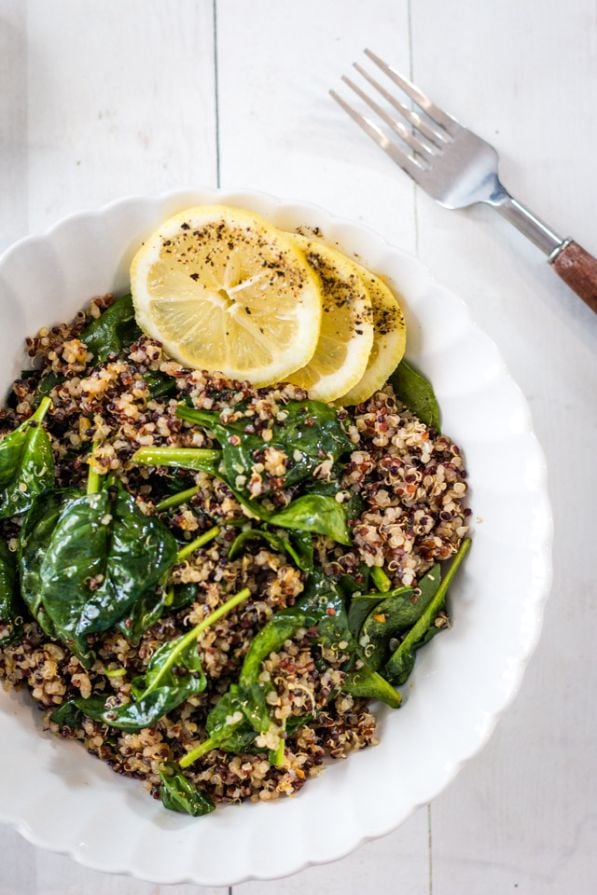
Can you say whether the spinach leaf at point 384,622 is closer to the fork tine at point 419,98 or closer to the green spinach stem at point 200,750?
the green spinach stem at point 200,750

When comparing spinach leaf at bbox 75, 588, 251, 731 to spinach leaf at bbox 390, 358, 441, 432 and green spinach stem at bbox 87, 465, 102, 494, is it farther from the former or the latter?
spinach leaf at bbox 390, 358, 441, 432

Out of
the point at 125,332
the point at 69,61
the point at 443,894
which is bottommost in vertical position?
the point at 443,894

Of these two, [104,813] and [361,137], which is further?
[361,137]

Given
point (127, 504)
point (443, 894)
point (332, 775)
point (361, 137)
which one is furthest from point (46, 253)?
point (443, 894)

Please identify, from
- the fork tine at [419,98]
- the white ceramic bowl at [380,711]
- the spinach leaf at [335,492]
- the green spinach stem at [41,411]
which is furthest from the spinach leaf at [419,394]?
the green spinach stem at [41,411]

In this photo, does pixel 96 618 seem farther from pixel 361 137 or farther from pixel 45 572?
pixel 361 137

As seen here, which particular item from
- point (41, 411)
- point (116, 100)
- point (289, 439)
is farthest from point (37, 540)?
point (116, 100)

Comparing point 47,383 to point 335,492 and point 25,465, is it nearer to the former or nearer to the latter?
point 25,465

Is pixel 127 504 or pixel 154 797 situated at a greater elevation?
pixel 127 504
